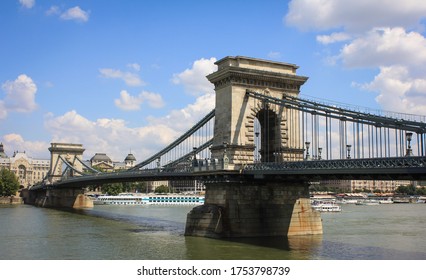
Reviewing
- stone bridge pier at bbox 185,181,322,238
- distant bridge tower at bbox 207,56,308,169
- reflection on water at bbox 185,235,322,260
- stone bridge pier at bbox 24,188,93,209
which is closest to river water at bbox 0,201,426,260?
reflection on water at bbox 185,235,322,260

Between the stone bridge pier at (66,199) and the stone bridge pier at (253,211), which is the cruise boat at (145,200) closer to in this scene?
the stone bridge pier at (66,199)

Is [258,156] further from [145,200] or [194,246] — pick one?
[145,200]

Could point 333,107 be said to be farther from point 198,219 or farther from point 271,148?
point 198,219

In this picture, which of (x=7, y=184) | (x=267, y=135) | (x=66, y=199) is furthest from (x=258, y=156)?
(x=7, y=184)

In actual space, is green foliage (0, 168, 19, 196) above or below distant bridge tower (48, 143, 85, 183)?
below

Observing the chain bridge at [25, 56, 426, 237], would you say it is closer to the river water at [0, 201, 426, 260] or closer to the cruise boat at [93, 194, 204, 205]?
the river water at [0, 201, 426, 260]
